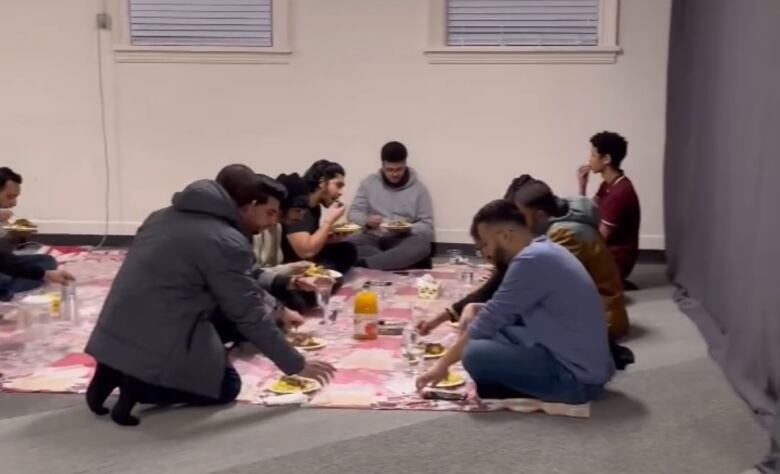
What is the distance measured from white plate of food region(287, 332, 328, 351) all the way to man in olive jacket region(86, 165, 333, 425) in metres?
0.64

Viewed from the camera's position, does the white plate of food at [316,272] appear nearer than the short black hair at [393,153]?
Yes

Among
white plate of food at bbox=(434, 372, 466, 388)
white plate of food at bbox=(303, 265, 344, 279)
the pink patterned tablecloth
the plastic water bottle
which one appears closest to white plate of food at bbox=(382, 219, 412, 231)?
the pink patterned tablecloth

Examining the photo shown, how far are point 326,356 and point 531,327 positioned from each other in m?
0.93

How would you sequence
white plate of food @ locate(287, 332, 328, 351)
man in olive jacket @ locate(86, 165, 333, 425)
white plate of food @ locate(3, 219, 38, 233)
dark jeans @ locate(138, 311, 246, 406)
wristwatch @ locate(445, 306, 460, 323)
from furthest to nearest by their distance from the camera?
white plate of food @ locate(3, 219, 38, 233)
white plate of food @ locate(287, 332, 328, 351)
wristwatch @ locate(445, 306, 460, 323)
dark jeans @ locate(138, 311, 246, 406)
man in olive jacket @ locate(86, 165, 333, 425)

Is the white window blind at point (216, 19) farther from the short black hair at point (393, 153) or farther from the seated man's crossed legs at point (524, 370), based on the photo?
the seated man's crossed legs at point (524, 370)

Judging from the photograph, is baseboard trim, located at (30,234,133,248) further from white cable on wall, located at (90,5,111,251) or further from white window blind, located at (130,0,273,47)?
white window blind, located at (130,0,273,47)

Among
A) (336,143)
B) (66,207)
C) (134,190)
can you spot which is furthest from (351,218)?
(66,207)

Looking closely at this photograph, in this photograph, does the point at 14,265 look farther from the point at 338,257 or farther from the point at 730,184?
the point at 730,184

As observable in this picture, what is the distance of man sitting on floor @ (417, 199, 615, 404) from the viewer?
9.84 ft

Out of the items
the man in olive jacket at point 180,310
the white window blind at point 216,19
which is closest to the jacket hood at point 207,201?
the man in olive jacket at point 180,310

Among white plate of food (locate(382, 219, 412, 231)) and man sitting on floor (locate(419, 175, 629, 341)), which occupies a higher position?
man sitting on floor (locate(419, 175, 629, 341))

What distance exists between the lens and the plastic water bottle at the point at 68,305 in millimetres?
4141

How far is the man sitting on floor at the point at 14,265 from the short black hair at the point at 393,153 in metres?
1.84

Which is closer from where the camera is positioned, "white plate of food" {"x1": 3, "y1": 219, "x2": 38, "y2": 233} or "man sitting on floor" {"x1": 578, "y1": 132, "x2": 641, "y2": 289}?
"white plate of food" {"x1": 3, "y1": 219, "x2": 38, "y2": 233}
